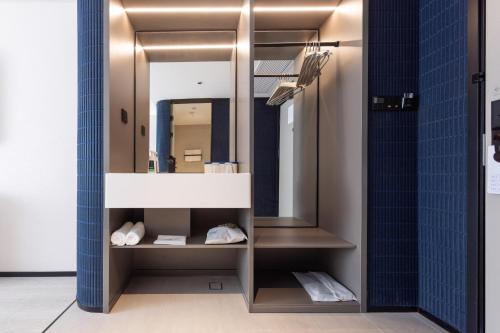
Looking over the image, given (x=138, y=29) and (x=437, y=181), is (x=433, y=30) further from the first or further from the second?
(x=138, y=29)

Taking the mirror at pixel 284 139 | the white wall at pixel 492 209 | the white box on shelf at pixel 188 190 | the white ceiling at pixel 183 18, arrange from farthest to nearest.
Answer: the mirror at pixel 284 139 < the white ceiling at pixel 183 18 < the white box on shelf at pixel 188 190 < the white wall at pixel 492 209

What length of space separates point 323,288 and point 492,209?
117 centimetres

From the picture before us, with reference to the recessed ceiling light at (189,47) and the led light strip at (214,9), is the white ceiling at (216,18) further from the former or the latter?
the recessed ceiling light at (189,47)

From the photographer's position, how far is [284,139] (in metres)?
3.00

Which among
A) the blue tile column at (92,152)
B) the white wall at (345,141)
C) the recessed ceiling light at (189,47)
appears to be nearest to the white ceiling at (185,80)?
the recessed ceiling light at (189,47)

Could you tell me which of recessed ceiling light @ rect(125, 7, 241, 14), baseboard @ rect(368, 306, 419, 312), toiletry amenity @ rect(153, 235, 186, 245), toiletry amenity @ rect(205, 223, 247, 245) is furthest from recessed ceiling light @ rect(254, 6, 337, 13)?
baseboard @ rect(368, 306, 419, 312)

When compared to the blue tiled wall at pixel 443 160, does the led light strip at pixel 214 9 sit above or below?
above

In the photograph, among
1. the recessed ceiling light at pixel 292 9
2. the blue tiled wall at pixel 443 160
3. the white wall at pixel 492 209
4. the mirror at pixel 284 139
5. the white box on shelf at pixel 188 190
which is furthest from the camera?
the mirror at pixel 284 139

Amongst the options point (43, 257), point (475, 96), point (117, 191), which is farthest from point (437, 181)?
point (43, 257)

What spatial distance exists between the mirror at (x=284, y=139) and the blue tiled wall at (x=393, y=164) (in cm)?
82

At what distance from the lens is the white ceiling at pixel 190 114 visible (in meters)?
2.77

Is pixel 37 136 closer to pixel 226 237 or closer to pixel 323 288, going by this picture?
pixel 226 237

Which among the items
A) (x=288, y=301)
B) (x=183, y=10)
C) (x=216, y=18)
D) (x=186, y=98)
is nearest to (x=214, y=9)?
(x=216, y=18)

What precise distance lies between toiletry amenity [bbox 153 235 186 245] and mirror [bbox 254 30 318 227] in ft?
2.61
